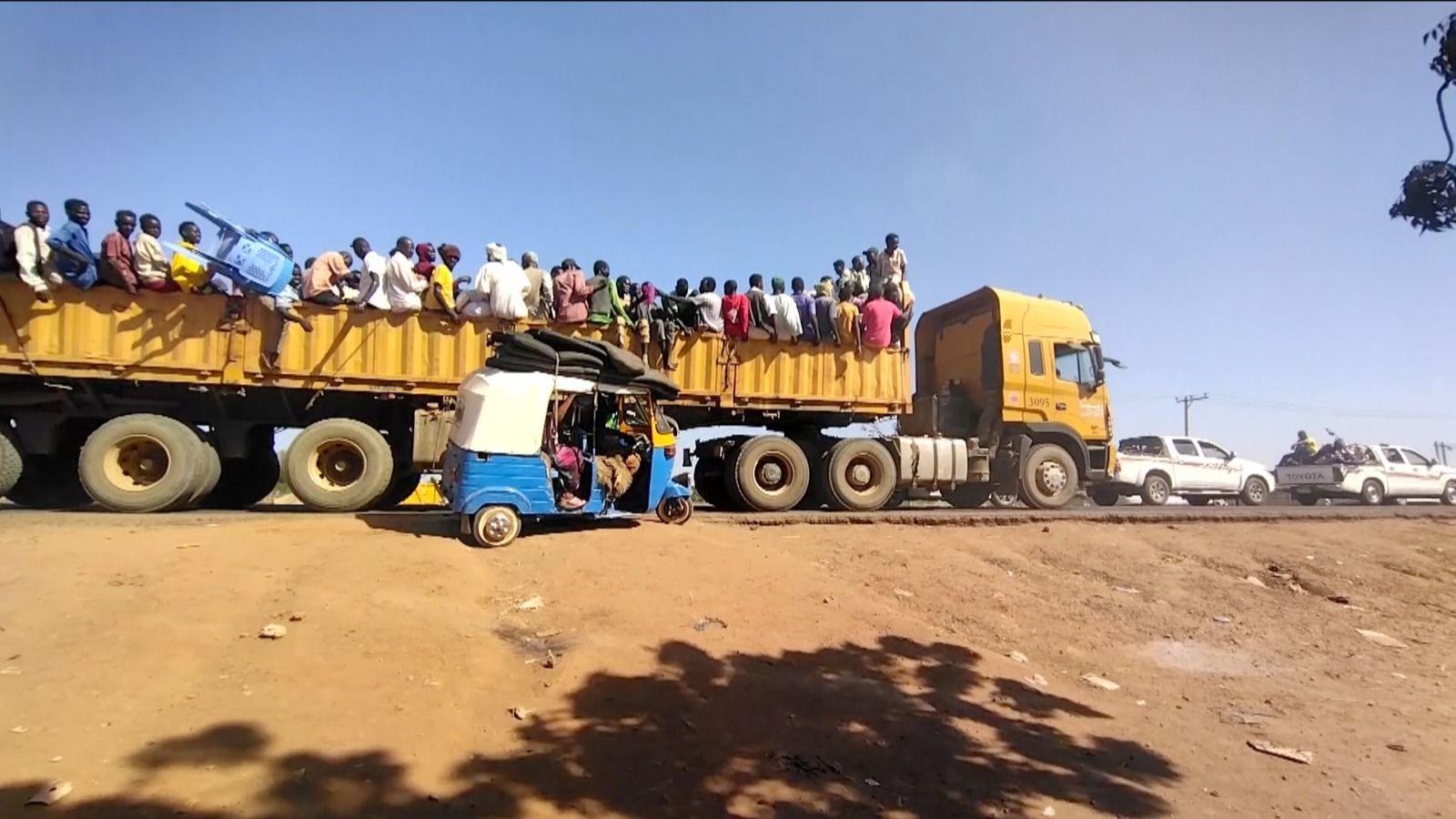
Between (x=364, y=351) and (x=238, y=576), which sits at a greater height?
(x=364, y=351)

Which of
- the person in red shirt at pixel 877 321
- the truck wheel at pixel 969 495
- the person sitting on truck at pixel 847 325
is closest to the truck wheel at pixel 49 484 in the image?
the person sitting on truck at pixel 847 325

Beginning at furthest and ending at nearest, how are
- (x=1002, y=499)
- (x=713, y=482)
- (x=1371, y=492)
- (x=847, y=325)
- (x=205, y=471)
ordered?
1. (x=1371, y=492)
2. (x=1002, y=499)
3. (x=713, y=482)
4. (x=847, y=325)
5. (x=205, y=471)

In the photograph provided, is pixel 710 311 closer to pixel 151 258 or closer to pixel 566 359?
pixel 566 359

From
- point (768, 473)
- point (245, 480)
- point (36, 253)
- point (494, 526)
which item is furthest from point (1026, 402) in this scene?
point (36, 253)

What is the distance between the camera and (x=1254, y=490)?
2058 cm

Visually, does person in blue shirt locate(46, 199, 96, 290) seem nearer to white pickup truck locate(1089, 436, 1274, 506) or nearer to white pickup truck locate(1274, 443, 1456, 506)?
white pickup truck locate(1089, 436, 1274, 506)

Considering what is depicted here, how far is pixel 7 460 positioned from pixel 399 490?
4.27m

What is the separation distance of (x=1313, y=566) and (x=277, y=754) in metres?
10.8

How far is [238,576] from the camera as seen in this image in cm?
641

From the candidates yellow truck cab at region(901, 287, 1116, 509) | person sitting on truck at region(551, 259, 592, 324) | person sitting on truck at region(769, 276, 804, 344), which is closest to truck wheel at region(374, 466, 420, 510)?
person sitting on truck at region(551, 259, 592, 324)

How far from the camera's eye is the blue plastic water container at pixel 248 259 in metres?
9.16

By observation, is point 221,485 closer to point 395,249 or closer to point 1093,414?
point 395,249

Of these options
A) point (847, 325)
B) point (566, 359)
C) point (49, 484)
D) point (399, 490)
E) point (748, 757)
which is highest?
point (847, 325)

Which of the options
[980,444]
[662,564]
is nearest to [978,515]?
[980,444]
